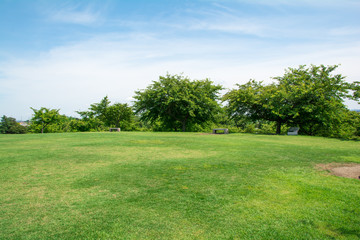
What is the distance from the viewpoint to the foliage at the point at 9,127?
217 feet

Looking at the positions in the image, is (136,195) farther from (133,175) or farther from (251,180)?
(251,180)

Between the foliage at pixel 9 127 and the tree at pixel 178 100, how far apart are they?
183ft

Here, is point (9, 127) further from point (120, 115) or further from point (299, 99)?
point (299, 99)

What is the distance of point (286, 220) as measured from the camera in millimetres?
3328

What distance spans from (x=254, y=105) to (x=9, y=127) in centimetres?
7877

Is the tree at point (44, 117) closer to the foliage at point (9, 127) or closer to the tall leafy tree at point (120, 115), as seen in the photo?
the tall leafy tree at point (120, 115)

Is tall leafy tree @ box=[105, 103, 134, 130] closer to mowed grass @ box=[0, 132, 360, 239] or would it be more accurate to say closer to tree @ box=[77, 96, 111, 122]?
tree @ box=[77, 96, 111, 122]

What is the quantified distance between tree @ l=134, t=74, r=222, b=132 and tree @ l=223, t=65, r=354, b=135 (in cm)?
339

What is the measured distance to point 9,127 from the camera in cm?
7225

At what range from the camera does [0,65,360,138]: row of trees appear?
789 inches

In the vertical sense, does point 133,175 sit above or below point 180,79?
below

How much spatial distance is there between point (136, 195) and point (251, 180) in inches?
103

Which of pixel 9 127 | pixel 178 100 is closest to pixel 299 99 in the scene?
pixel 178 100

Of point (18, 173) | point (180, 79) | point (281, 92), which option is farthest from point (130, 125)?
point (18, 173)
